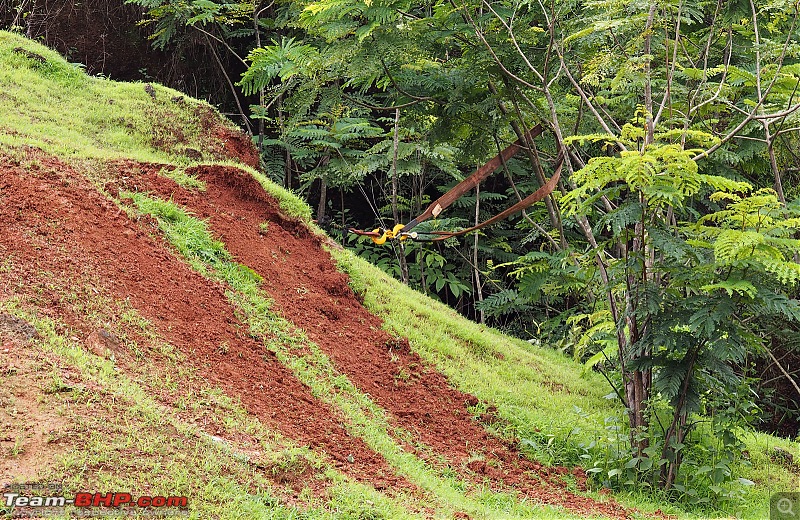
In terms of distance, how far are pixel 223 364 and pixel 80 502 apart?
6.77ft

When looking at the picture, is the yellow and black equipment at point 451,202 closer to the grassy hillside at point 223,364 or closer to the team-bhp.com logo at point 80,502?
the grassy hillside at point 223,364

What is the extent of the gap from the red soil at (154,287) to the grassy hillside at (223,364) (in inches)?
0.7

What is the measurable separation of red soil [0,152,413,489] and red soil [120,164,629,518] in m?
0.86

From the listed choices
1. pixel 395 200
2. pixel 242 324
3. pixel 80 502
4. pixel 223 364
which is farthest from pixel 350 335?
pixel 395 200

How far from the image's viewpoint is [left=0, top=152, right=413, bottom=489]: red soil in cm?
485

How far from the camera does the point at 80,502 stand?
320 cm

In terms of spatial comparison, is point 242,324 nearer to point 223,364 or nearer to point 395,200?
point 223,364

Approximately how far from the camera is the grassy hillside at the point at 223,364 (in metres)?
3.78

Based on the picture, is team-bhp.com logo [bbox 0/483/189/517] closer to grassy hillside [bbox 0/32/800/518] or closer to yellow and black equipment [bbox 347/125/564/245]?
grassy hillside [bbox 0/32/800/518]

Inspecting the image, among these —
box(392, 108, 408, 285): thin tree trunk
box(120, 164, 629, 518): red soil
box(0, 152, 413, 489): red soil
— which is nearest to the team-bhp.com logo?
box(0, 152, 413, 489): red soil

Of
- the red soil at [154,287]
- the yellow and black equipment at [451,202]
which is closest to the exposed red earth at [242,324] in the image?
the red soil at [154,287]

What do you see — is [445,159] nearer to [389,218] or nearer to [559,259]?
[389,218]

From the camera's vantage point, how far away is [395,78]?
6.36 meters

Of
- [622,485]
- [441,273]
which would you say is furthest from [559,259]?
[441,273]
